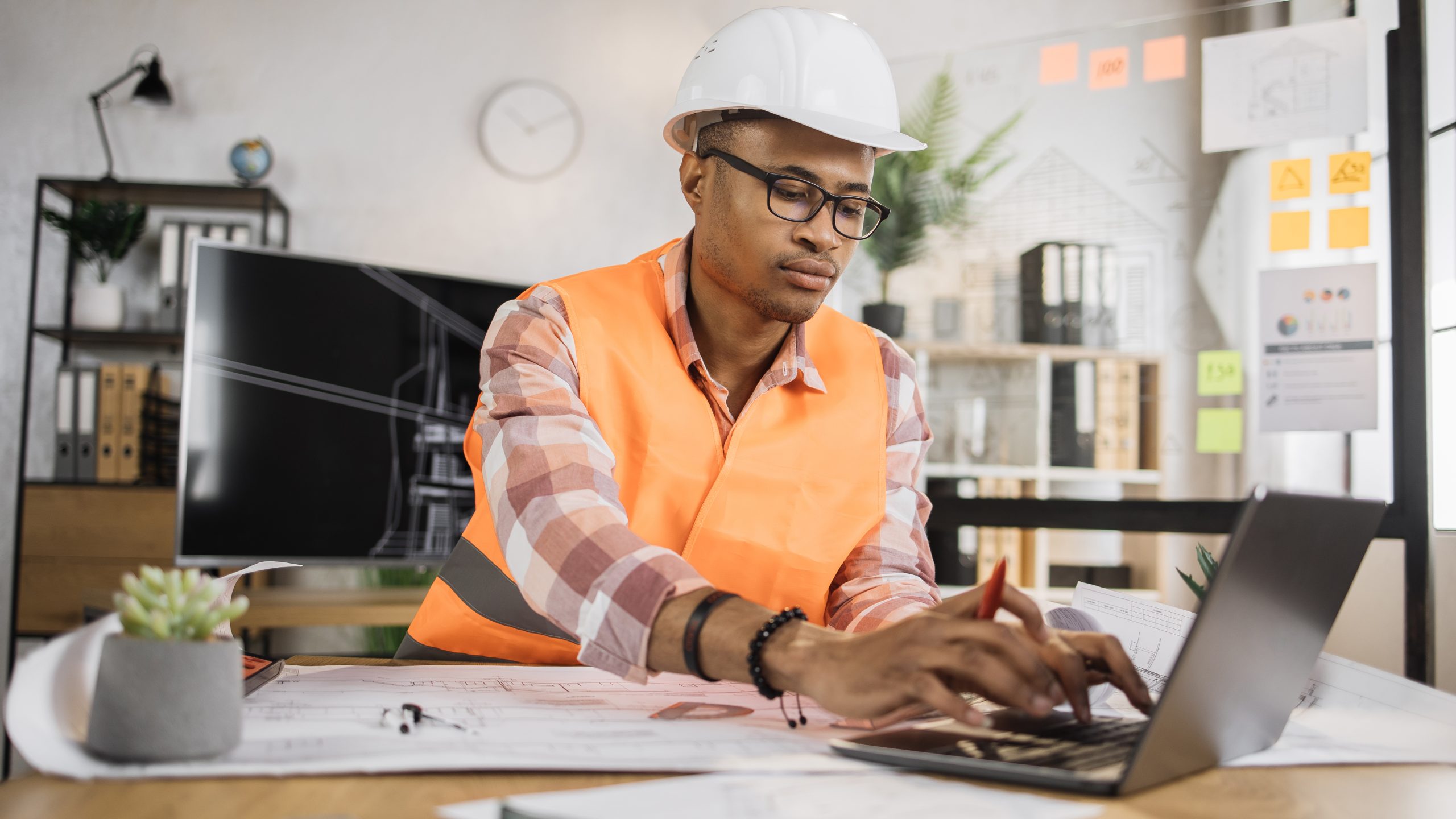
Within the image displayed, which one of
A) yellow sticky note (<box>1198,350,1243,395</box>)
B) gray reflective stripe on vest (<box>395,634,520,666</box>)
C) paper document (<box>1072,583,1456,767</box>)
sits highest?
yellow sticky note (<box>1198,350,1243,395</box>)

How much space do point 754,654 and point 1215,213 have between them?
2.29 meters

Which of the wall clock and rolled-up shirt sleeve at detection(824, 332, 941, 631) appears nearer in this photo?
rolled-up shirt sleeve at detection(824, 332, 941, 631)

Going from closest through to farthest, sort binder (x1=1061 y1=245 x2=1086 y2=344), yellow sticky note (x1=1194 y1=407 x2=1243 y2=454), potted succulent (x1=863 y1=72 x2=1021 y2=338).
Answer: yellow sticky note (x1=1194 y1=407 x2=1243 y2=454)
binder (x1=1061 y1=245 x2=1086 y2=344)
potted succulent (x1=863 y1=72 x2=1021 y2=338)

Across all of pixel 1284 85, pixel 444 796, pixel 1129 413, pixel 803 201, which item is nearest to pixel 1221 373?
pixel 1129 413

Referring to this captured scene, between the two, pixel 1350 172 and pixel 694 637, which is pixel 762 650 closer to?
pixel 694 637

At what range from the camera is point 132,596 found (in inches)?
23.4

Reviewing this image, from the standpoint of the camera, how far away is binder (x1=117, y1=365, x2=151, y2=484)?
3049 mm

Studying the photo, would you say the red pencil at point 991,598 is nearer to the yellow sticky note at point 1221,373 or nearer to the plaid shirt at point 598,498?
the plaid shirt at point 598,498

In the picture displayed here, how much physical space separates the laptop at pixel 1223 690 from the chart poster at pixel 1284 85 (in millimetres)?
2001

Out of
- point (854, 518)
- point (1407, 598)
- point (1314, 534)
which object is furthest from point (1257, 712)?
point (1407, 598)

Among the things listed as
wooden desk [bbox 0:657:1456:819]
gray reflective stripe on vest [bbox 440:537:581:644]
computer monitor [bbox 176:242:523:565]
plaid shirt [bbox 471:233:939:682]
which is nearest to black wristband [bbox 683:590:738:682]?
plaid shirt [bbox 471:233:939:682]

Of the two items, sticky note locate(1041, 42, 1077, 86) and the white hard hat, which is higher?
sticky note locate(1041, 42, 1077, 86)

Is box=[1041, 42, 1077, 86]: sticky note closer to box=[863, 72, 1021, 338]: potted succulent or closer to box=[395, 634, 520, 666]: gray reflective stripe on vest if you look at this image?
box=[863, 72, 1021, 338]: potted succulent

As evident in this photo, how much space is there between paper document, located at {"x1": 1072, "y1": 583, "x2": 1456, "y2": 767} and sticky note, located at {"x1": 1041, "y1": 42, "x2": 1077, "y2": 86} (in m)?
2.11
